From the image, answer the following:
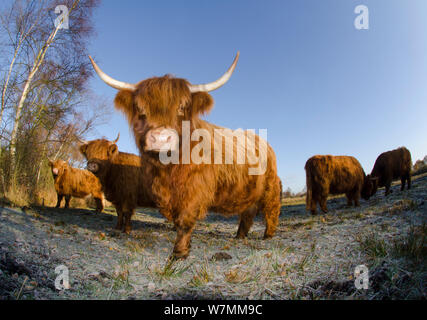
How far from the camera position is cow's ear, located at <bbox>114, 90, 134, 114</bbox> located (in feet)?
10.1

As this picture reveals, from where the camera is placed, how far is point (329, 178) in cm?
779

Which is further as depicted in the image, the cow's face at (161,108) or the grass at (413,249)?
the cow's face at (161,108)

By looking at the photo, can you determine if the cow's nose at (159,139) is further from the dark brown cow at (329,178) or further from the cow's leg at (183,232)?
the dark brown cow at (329,178)

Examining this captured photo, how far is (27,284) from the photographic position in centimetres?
165

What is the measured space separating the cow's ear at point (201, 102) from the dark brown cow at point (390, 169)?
30.7 feet

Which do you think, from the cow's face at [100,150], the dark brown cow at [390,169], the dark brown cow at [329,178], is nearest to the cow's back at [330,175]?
the dark brown cow at [329,178]

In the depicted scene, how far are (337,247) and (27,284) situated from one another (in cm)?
278

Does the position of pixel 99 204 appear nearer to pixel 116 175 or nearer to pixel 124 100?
pixel 116 175

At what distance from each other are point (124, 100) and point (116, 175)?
2986 mm

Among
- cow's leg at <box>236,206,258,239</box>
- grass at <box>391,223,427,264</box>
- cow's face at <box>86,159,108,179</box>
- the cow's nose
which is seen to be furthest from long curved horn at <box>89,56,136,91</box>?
grass at <box>391,223,427,264</box>

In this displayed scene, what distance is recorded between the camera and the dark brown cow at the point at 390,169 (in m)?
9.34

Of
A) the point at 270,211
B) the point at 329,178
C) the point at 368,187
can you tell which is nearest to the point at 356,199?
the point at 329,178
